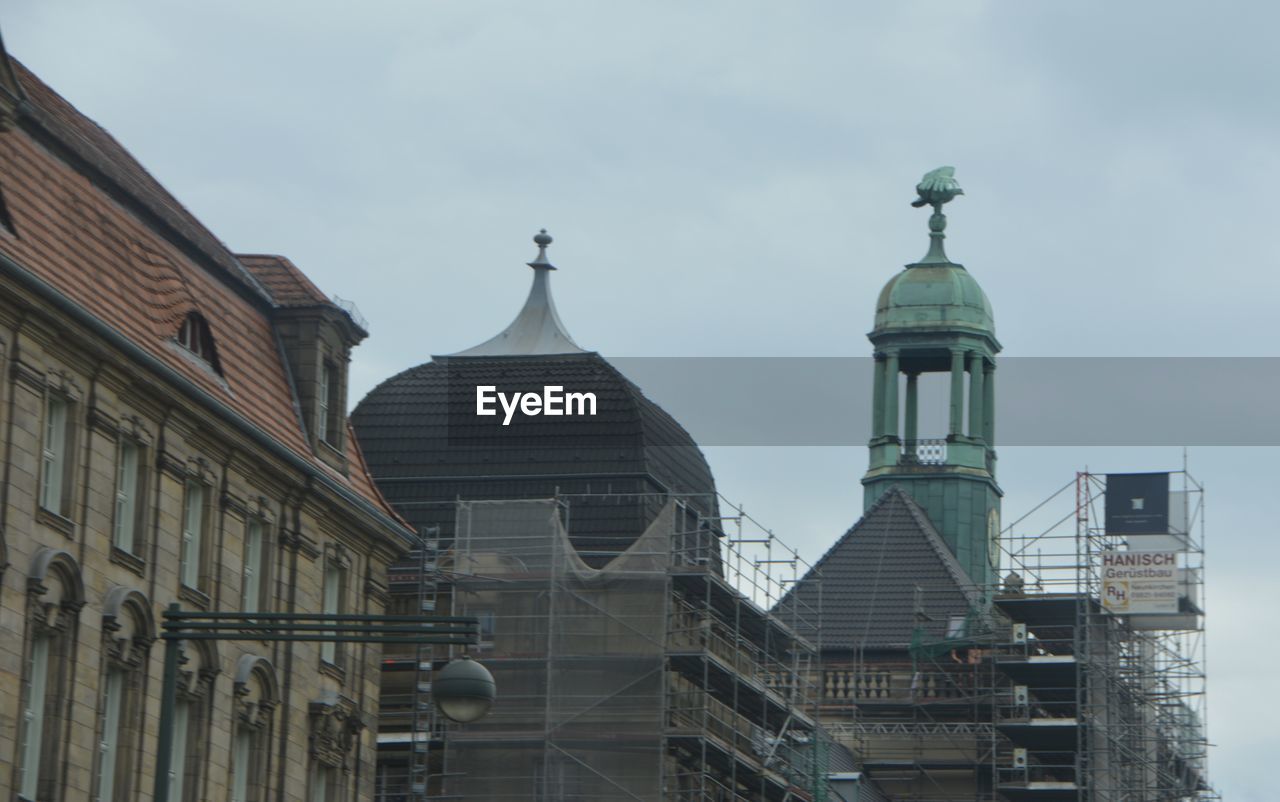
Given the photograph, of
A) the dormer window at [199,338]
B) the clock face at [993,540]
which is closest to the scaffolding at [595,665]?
the dormer window at [199,338]

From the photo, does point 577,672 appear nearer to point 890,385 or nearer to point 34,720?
point 34,720

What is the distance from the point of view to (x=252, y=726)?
45.2 m

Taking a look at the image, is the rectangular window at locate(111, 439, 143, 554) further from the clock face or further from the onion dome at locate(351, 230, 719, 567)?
the clock face

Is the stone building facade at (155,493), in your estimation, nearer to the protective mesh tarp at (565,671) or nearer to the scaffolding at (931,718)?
the protective mesh tarp at (565,671)

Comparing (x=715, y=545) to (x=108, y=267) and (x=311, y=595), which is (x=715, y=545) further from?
(x=108, y=267)

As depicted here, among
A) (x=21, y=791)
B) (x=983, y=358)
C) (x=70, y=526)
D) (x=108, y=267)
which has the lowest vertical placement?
(x=21, y=791)

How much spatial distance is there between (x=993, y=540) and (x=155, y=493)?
195ft

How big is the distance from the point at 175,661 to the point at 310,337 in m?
19.5

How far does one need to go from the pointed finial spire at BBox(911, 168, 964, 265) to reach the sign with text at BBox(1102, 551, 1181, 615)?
762 inches

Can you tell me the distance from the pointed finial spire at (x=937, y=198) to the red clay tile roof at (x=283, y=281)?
52.4m

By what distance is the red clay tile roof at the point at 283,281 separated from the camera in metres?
50.3

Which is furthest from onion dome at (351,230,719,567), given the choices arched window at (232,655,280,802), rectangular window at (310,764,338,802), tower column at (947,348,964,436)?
tower column at (947,348,964,436)

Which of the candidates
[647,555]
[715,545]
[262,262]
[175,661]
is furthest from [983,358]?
[175,661]

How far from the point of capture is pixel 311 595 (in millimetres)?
47531
